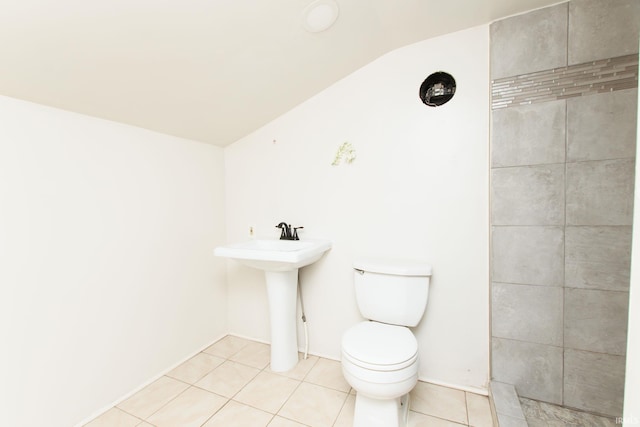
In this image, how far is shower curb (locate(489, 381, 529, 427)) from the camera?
4.00 ft

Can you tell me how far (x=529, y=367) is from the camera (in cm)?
142

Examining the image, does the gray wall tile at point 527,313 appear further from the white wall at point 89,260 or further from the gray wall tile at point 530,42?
the white wall at point 89,260

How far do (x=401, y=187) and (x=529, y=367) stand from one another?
3.78 feet

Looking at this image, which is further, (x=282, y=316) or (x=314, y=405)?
(x=282, y=316)

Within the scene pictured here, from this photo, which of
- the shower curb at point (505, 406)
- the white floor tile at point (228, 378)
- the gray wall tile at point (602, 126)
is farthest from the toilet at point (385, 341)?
the gray wall tile at point (602, 126)

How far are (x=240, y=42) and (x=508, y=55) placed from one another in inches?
53.2

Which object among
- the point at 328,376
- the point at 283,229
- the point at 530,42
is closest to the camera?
the point at 530,42

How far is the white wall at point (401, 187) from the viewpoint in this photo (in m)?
1.51

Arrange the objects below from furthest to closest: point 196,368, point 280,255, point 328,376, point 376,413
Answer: point 196,368 < point 328,376 < point 280,255 < point 376,413

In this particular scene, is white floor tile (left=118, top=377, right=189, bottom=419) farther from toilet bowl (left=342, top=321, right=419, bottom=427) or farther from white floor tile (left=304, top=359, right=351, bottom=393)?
toilet bowl (left=342, top=321, right=419, bottom=427)

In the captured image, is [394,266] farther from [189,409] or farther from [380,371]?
[189,409]

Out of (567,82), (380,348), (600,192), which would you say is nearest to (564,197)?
A: (600,192)

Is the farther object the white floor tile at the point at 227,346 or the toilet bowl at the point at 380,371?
the white floor tile at the point at 227,346

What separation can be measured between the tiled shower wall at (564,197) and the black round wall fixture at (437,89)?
21 cm
